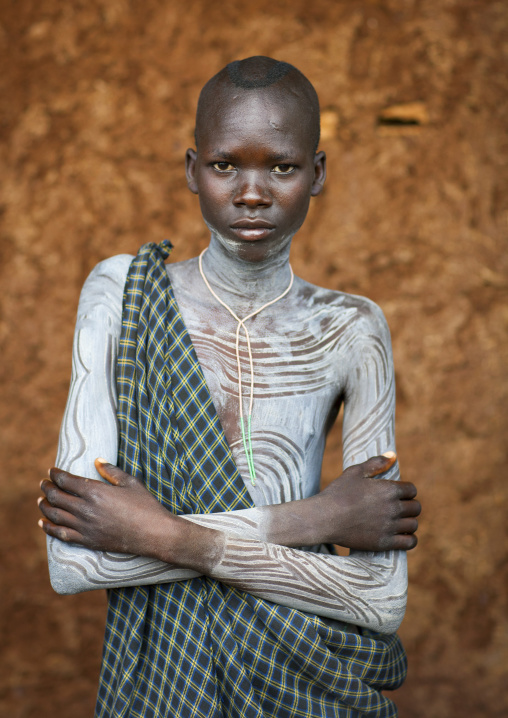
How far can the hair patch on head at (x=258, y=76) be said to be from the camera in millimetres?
1710

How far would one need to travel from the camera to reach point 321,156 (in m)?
1.89

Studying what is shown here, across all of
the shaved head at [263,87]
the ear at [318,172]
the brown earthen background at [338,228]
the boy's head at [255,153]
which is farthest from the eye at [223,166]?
the brown earthen background at [338,228]

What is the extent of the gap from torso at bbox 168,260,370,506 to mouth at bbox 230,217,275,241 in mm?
200

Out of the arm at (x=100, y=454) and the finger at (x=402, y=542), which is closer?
the arm at (x=100, y=454)

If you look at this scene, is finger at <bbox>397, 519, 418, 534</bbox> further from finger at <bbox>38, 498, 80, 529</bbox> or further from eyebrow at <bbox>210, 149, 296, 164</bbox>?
eyebrow at <bbox>210, 149, 296, 164</bbox>

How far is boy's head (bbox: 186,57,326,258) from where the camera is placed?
168 centimetres

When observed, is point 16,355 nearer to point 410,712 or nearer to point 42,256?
point 42,256

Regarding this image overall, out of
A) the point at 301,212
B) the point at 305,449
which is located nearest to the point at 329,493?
the point at 305,449

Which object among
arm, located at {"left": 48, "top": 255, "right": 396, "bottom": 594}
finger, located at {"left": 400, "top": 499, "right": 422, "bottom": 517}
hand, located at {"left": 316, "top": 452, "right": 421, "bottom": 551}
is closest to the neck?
arm, located at {"left": 48, "top": 255, "right": 396, "bottom": 594}

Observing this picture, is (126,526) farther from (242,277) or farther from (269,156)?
(269,156)

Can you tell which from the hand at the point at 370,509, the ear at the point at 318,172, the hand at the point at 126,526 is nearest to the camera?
the hand at the point at 126,526

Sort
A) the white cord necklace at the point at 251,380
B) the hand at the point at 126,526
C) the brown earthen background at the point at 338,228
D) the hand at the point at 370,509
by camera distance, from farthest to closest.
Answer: the brown earthen background at the point at 338,228, the white cord necklace at the point at 251,380, the hand at the point at 370,509, the hand at the point at 126,526

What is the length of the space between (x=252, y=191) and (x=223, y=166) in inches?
3.6

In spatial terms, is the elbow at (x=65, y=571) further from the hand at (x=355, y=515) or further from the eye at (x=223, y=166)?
the eye at (x=223, y=166)
